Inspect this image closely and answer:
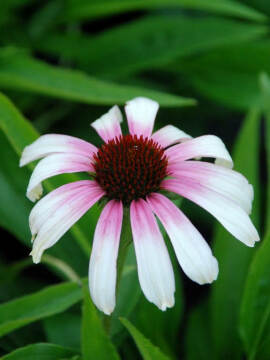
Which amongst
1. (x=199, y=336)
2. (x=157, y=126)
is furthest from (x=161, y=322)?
(x=157, y=126)

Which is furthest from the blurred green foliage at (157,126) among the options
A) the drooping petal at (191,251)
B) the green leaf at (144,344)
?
the drooping petal at (191,251)

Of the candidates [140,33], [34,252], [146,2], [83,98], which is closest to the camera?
[34,252]

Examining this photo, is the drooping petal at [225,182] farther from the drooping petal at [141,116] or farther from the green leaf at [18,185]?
the green leaf at [18,185]

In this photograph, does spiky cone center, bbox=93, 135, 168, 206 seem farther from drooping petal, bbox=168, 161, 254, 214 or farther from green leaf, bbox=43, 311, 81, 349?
green leaf, bbox=43, 311, 81, 349

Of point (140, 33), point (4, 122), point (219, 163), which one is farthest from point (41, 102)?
point (219, 163)

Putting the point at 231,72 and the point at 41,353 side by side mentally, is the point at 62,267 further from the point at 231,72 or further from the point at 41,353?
the point at 231,72

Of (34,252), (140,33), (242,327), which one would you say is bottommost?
(242,327)

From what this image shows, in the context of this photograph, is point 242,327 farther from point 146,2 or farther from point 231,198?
point 146,2
